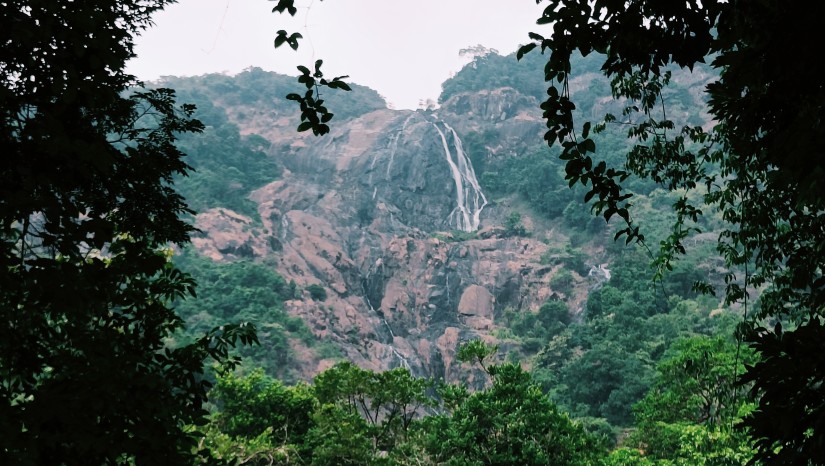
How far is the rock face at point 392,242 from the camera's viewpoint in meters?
34.5

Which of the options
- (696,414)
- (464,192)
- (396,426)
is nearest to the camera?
(696,414)

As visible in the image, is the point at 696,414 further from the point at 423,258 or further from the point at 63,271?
the point at 423,258

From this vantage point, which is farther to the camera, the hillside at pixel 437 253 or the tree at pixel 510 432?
the hillside at pixel 437 253

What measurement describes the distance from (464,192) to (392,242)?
9.42 m

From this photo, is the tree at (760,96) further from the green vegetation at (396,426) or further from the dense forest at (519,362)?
the green vegetation at (396,426)

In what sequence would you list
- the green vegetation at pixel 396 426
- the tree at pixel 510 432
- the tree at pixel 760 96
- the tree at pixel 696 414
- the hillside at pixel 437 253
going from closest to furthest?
the tree at pixel 760 96 → the tree at pixel 696 414 → the tree at pixel 510 432 → the green vegetation at pixel 396 426 → the hillside at pixel 437 253

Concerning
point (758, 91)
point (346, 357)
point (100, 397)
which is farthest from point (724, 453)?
point (346, 357)

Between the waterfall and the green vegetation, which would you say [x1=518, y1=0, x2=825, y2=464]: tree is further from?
the waterfall

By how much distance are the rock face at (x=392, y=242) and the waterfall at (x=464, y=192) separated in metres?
0.10

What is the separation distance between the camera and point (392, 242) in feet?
132

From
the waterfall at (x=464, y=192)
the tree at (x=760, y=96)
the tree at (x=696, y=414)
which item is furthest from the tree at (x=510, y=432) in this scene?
the waterfall at (x=464, y=192)

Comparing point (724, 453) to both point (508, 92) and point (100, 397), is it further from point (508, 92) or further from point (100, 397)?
point (508, 92)

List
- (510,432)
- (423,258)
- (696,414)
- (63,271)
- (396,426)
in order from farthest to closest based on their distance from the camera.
Result: (423,258) < (396,426) < (696,414) < (510,432) < (63,271)

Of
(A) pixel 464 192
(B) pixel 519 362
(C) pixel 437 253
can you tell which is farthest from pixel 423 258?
(B) pixel 519 362
